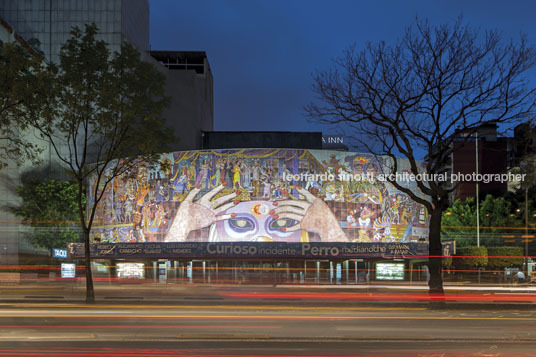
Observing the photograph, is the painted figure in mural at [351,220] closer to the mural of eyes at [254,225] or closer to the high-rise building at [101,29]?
the mural of eyes at [254,225]

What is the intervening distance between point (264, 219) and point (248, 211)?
1.68m

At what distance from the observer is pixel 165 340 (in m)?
15.6

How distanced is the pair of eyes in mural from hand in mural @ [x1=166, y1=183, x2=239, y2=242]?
76 centimetres

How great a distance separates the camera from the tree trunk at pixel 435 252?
2497 cm

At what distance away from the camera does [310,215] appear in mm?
50750

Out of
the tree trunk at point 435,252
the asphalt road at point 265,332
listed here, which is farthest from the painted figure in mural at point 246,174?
the tree trunk at point 435,252

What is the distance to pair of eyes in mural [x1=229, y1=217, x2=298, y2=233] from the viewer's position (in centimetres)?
5072

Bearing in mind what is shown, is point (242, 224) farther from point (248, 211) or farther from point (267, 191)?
point (267, 191)

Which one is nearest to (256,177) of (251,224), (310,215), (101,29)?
(251,224)

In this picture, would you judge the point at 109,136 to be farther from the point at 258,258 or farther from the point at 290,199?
the point at 290,199

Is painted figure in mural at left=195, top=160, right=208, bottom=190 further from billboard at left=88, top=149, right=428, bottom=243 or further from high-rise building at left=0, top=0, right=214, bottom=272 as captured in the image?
high-rise building at left=0, top=0, right=214, bottom=272

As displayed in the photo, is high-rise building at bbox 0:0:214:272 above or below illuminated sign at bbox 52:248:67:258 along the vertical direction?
above

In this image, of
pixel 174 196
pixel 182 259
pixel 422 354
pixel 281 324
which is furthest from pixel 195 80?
pixel 422 354

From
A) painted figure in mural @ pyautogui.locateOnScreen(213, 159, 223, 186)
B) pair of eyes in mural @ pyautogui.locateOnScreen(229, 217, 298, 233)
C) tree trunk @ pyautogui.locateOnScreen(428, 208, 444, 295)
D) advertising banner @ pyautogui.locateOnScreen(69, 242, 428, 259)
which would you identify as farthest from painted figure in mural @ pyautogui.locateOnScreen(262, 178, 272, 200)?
tree trunk @ pyautogui.locateOnScreen(428, 208, 444, 295)
